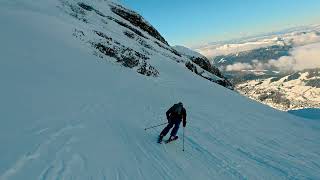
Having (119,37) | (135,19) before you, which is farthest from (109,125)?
(135,19)

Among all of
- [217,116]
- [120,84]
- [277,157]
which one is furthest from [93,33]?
[277,157]

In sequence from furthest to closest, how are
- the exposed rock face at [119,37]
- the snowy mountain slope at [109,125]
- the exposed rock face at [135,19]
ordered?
the exposed rock face at [135,19], the exposed rock face at [119,37], the snowy mountain slope at [109,125]

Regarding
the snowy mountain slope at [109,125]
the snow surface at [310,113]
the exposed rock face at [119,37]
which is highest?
the exposed rock face at [119,37]

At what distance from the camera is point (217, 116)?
24.8 m

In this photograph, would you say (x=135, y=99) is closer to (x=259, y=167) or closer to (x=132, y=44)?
(x=259, y=167)

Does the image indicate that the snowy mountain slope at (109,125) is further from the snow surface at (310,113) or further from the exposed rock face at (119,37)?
the snow surface at (310,113)

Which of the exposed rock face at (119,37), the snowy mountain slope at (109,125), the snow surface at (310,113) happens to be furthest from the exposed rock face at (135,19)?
the snow surface at (310,113)

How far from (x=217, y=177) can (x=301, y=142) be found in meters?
9.37

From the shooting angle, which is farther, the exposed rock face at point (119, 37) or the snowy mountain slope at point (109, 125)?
the exposed rock face at point (119, 37)

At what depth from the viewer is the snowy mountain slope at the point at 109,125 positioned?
→ 12703mm

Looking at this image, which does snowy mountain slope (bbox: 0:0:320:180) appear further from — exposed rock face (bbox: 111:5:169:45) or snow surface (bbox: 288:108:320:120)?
exposed rock face (bbox: 111:5:169:45)

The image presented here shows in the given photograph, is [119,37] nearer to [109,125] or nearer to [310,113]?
[310,113]

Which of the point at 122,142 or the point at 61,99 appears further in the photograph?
the point at 61,99

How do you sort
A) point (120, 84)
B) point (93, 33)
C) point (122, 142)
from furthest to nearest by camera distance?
point (93, 33)
point (120, 84)
point (122, 142)
